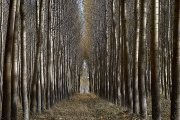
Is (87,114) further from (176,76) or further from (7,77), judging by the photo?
(176,76)

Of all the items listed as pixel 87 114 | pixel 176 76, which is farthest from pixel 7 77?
pixel 87 114

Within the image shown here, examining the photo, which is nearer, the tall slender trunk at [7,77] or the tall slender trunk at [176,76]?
the tall slender trunk at [176,76]

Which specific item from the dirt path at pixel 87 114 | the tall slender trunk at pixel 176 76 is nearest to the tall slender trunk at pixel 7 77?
the tall slender trunk at pixel 176 76

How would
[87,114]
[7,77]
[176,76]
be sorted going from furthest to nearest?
[87,114] < [7,77] < [176,76]

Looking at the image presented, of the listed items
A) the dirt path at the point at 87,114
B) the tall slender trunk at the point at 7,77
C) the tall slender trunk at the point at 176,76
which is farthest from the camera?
the dirt path at the point at 87,114

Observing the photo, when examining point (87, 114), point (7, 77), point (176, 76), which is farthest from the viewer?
point (87, 114)

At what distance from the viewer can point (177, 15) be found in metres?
10.5

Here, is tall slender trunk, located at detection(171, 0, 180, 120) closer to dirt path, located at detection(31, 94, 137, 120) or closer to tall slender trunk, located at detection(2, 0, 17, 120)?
dirt path, located at detection(31, 94, 137, 120)

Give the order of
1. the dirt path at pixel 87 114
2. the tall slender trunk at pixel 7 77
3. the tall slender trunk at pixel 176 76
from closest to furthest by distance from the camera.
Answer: the tall slender trunk at pixel 176 76, the tall slender trunk at pixel 7 77, the dirt path at pixel 87 114

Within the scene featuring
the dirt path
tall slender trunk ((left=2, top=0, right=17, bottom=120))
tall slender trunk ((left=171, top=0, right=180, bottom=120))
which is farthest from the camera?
the dirt path

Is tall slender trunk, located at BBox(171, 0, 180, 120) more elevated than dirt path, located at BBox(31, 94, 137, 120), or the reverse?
tall slender trunk, located at BBox(171, 0, 180, 120)

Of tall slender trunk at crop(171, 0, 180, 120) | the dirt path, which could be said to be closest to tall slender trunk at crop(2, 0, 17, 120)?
tall slender trunk at crop(171, 0, 180, 120)

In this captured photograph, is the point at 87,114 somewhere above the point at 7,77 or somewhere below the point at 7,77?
below

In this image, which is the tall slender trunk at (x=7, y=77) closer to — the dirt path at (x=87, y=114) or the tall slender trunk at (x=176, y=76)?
the tall slender trunk at (x=176, y=76)
